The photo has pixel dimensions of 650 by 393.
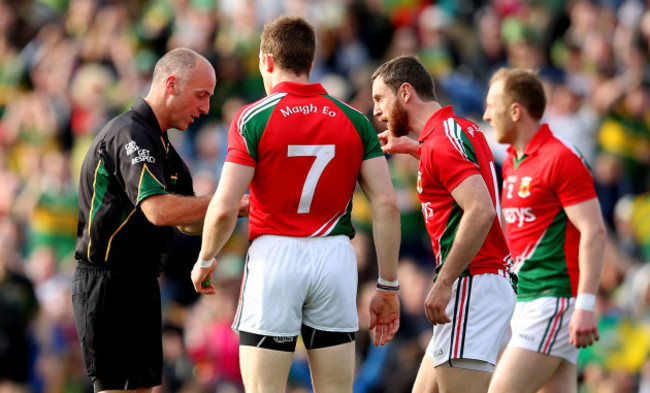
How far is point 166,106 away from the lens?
657cm

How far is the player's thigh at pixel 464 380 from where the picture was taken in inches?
235

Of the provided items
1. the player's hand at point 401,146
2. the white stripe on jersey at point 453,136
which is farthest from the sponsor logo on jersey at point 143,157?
the white stripe on jersey at point 453,136

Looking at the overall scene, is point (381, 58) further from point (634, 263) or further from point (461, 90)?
point (634, 263)

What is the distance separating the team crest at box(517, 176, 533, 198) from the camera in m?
7.09

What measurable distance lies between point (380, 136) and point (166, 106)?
148 centimetres

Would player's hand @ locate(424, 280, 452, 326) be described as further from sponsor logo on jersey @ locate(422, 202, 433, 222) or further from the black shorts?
the black shorts

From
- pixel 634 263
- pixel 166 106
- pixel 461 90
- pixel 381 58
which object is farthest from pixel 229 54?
pixel 166 106

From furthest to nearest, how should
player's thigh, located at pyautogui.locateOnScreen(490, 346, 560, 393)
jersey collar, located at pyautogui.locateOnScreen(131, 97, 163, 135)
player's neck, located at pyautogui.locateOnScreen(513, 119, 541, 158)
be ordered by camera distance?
player's neck, located at pyautogui.locateOnScreen(513, 119, 541, 158)
player's thigh, located at pyautogui.locateOnScreen(490, 346, 560, 393)
jersey collar, located at pyautogui.locateOnScreen(131, 97, 163, 135)

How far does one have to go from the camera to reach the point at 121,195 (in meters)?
6.37

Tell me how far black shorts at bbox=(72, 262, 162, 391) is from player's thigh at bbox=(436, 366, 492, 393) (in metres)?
1.95

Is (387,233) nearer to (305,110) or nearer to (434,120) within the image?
(434,120)

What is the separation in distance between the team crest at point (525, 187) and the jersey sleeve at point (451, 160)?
1265mm

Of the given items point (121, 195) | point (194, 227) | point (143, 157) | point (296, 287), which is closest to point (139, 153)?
point (143, 157)

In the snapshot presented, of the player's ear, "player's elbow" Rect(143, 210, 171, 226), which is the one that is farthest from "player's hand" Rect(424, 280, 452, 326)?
the player's ear
